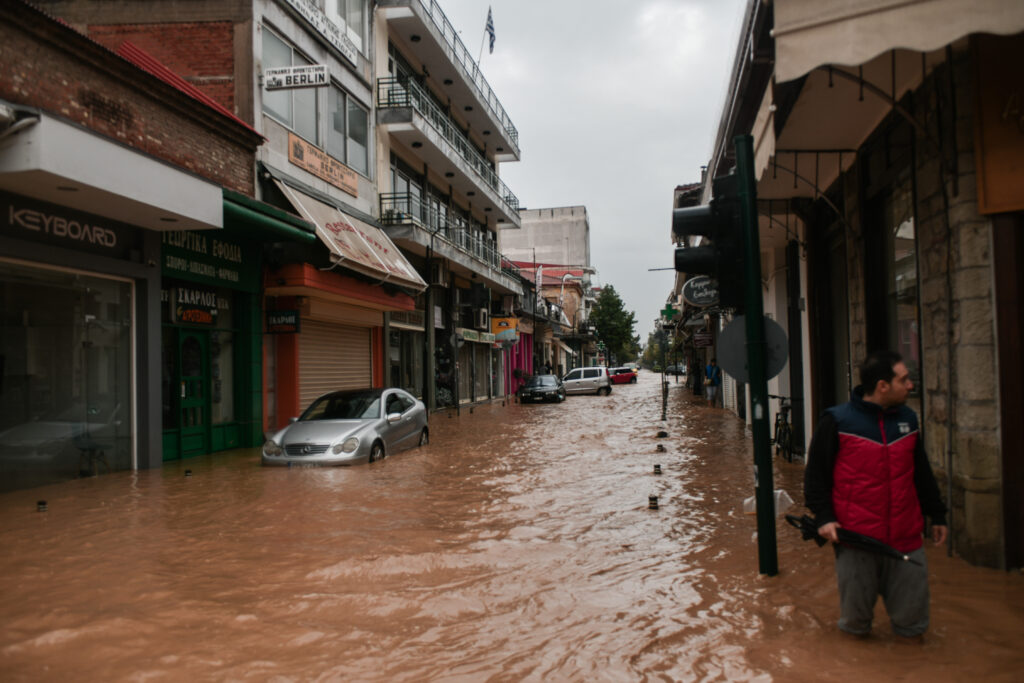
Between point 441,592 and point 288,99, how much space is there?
1424 centimetres

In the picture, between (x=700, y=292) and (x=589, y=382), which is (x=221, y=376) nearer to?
(x=700, y=292)

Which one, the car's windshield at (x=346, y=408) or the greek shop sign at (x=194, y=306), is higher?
the greek shop sign at (x=194, y=306)

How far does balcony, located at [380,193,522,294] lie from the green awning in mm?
6397

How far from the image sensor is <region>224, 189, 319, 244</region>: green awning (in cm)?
1272

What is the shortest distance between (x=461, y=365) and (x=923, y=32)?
28.0 m

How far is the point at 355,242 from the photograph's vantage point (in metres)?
17.7

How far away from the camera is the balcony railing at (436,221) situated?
72.8ft

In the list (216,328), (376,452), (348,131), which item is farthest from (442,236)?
(376,452)

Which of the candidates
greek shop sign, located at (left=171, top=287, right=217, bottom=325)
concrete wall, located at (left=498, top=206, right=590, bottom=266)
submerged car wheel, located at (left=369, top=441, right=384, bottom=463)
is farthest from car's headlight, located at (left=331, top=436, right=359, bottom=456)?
concrete wall, located at (left=498, top=206, right=590, bottom=266)

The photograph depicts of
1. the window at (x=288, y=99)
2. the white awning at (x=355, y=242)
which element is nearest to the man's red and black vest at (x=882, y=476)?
the white awning at (x=355, y=242)

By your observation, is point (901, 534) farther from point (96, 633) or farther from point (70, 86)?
point (70, 86)

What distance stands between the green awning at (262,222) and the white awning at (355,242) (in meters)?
0.51

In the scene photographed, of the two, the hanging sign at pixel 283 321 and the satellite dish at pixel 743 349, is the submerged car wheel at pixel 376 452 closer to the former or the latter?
the hanging sign at pixel 283 321

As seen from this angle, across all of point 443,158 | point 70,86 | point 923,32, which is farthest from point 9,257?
point 443,158
